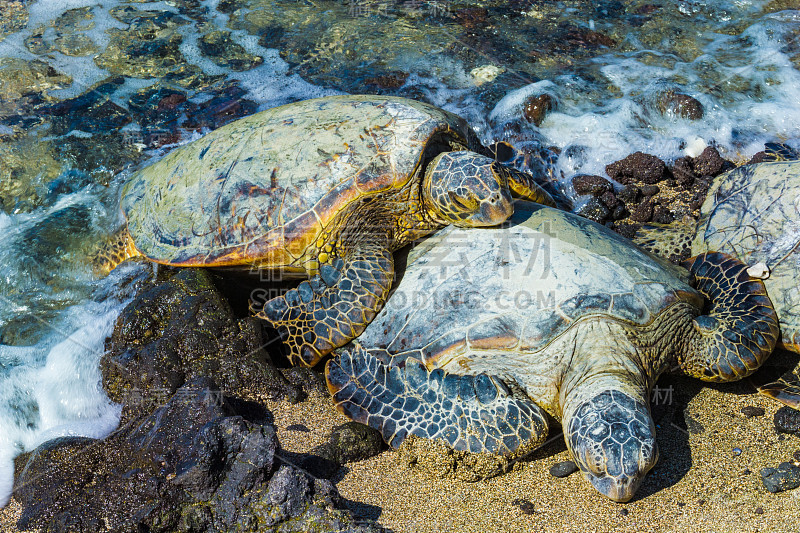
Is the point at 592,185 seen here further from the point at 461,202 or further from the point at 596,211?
the point at 461,202

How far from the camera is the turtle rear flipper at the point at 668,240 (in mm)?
4353

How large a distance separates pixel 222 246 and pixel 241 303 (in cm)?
53

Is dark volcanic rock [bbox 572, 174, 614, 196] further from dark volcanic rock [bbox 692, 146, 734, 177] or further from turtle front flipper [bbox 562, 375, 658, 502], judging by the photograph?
Result: turtle front flipper [bbox 562, 375, 658, 502]

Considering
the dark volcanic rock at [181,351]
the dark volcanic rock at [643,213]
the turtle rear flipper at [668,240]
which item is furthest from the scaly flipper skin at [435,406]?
the dark volcanic rock at [643,213]

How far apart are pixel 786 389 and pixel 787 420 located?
10.8 inches

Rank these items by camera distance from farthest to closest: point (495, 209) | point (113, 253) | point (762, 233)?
point (113, 253) → point (762, 233) → point (495, 209)

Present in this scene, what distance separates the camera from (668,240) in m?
4.44

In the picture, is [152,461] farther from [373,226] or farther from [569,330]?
[569,330]

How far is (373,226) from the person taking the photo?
13.3 feet

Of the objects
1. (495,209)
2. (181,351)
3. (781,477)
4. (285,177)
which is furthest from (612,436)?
(285,177)

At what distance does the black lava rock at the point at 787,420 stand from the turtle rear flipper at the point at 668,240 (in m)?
1.36

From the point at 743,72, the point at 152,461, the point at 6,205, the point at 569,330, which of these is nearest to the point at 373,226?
the point at 569,330

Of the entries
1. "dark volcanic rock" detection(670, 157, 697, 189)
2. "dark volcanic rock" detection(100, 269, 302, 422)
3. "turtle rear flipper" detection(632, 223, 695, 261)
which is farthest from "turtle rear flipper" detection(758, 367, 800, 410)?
"dark volcanic rock" detection(100, 269, 302, 422)

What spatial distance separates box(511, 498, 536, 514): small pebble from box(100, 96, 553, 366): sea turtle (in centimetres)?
140
